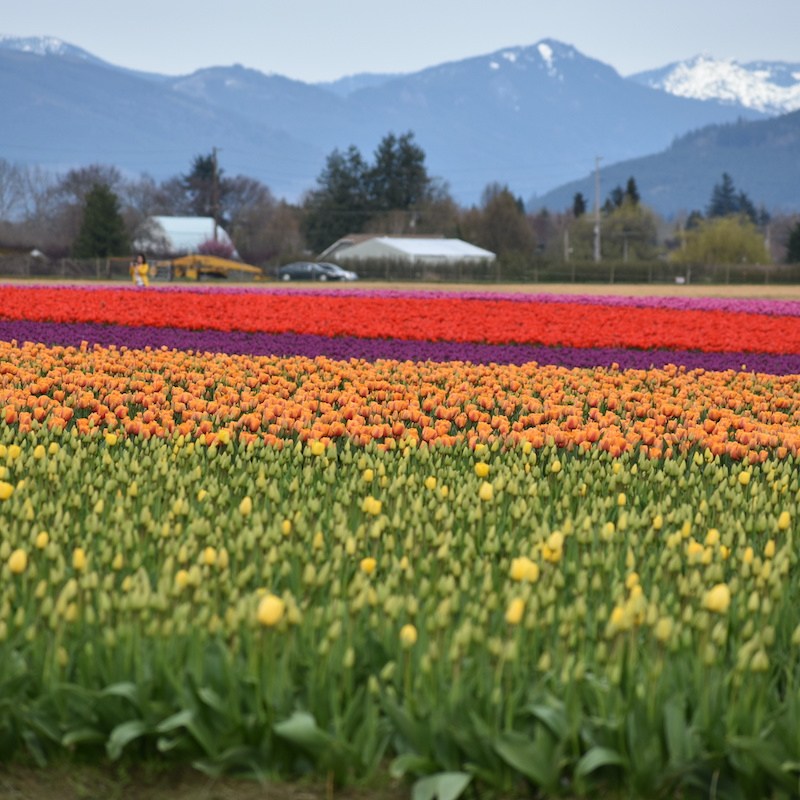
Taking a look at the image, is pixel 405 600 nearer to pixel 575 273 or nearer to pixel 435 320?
→ pixel 435 320

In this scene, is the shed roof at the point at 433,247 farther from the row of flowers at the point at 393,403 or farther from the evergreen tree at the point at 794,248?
the row of flowers at the point at 393,403

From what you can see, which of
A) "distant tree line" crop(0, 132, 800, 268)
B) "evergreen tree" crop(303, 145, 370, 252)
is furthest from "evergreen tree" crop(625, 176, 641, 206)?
"evergreen tree" crop(303, 145, 370, 252)

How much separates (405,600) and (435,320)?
50.3ft

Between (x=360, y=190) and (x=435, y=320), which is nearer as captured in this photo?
(x=435, y=320)

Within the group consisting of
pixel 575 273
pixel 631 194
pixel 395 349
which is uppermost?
pixel 631 194

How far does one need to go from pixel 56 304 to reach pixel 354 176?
9289 centimetres

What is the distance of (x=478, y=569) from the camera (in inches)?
181

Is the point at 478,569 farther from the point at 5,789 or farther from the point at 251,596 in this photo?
the point at 5,789

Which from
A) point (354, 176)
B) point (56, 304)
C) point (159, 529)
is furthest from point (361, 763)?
point (354, 176)

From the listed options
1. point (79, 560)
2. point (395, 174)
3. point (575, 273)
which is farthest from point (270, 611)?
point (395, 174)

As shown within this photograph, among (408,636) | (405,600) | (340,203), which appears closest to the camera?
(408,636)

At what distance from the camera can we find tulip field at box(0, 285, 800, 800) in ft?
11.7

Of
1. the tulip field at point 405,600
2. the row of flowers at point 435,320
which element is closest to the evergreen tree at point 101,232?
the row of flowers at point 435,320

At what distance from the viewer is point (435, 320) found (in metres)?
19.5
